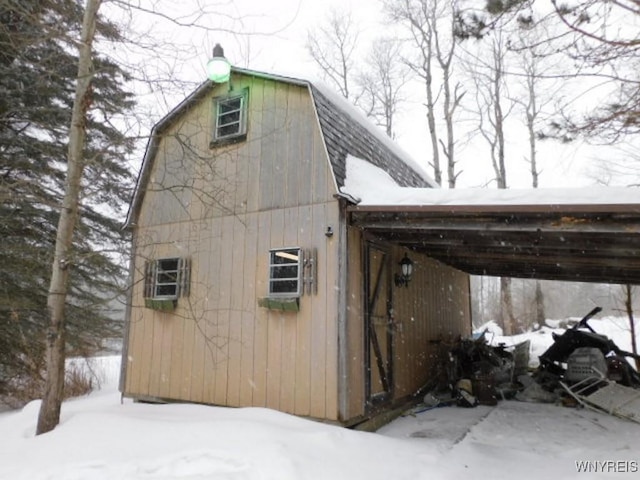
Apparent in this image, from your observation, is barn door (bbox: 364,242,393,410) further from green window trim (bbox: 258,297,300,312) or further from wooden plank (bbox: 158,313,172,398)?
wooden plank (bbox: 158,313,172,398)

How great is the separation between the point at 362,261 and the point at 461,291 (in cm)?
596

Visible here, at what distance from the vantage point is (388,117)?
20438 mm

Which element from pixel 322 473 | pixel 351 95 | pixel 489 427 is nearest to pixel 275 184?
pixel 322 473

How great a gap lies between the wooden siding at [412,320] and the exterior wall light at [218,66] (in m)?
2.80

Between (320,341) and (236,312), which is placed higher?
(236,312)

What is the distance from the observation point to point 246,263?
6.02m

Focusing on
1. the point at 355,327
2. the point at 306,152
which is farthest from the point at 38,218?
the point at 355,327

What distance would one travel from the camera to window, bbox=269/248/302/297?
18.1 ft

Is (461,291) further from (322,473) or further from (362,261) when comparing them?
(322,473)

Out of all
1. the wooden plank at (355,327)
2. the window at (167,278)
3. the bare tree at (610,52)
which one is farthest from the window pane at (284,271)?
the bare tree at (610,52)

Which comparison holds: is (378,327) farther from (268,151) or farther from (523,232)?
(268,151)

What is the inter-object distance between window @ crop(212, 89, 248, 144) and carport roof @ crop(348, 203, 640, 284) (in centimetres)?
231

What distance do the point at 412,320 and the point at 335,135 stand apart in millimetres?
3368

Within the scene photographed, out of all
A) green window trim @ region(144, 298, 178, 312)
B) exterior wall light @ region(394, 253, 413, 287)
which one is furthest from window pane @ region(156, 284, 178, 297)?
exterior wall light @ region(394, 253, 413, 287)
